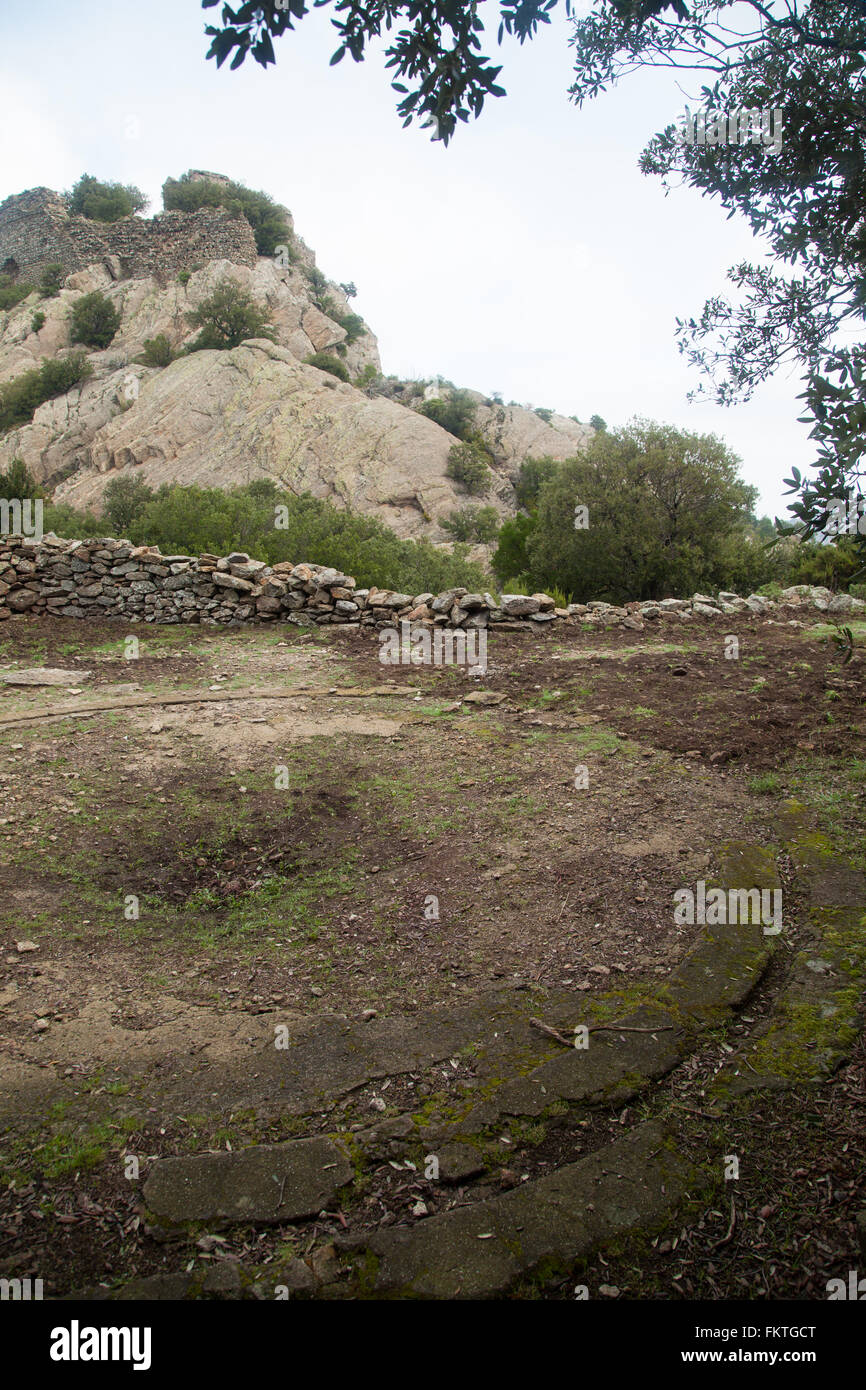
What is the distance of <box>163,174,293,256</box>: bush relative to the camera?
41.7 metres

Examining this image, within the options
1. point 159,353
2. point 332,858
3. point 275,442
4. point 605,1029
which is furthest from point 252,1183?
point 159,353

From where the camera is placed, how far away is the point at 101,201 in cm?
4434

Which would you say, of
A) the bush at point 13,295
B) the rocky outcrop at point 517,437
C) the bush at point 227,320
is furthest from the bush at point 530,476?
the bush at point 13,295

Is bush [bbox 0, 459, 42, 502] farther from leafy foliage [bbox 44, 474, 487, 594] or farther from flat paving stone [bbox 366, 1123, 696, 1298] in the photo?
flat paving stone [bbox 366, 1123, 696, 1298]

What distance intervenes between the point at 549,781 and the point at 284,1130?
3.45 metres

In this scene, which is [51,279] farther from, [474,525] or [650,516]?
[650,516]

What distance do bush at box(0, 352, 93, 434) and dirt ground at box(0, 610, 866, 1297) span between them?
3191 cm

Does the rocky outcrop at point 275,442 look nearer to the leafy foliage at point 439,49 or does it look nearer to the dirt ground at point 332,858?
the dirt ground at point 332,858

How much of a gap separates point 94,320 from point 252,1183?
1750 inches

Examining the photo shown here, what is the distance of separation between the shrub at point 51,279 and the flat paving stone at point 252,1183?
48.3 metres

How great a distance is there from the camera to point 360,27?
2752 millimetres

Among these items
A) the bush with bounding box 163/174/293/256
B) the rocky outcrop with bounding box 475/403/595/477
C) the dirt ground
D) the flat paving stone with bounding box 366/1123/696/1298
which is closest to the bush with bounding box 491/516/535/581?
the dirt ground
